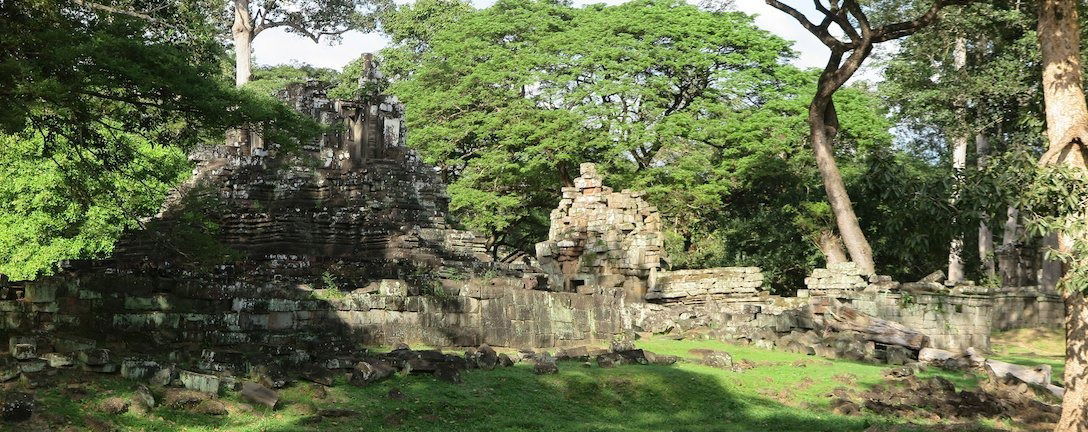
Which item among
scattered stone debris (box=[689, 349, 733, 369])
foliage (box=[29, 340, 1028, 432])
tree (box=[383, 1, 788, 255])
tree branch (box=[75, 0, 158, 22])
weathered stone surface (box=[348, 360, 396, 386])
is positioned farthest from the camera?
tree (box=[383, 1, 788, 255])

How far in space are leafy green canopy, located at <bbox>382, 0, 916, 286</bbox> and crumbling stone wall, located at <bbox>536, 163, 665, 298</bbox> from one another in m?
8.11

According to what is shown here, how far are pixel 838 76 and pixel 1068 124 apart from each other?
48.1 ft

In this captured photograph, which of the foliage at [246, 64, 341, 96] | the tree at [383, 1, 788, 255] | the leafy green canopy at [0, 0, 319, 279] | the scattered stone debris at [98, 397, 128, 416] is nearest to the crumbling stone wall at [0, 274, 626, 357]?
the leafy green canopy at [0, 0, 319, 279]

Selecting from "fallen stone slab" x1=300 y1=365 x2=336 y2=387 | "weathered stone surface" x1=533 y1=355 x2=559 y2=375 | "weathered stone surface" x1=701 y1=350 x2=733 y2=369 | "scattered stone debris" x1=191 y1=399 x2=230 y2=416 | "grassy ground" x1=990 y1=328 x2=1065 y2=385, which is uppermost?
"fallen stone slab" x1=300 y1=365 x2=336 y2=387

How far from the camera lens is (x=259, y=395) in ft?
37.3

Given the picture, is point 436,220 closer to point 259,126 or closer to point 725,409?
point 259,126

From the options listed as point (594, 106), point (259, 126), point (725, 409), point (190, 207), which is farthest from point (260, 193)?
point (594, 106)

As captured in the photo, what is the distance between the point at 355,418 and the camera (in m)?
11.5

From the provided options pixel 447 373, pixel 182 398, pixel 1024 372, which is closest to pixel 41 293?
pixel 182 398

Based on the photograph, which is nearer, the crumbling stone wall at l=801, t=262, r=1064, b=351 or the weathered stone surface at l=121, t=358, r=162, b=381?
the weathered stone surface at l=121, t=358, r=162, b=381

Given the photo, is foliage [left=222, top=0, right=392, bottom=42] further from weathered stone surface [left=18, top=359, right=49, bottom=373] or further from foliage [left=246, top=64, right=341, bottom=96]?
weathered stone surface [left=18, top=359, right=49, bottom=373]

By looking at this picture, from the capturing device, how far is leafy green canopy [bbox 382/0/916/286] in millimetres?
37438

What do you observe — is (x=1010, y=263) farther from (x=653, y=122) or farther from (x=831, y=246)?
(x=653, y=122)

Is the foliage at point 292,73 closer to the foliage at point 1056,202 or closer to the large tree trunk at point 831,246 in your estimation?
the large tree trunk at point 831,246
